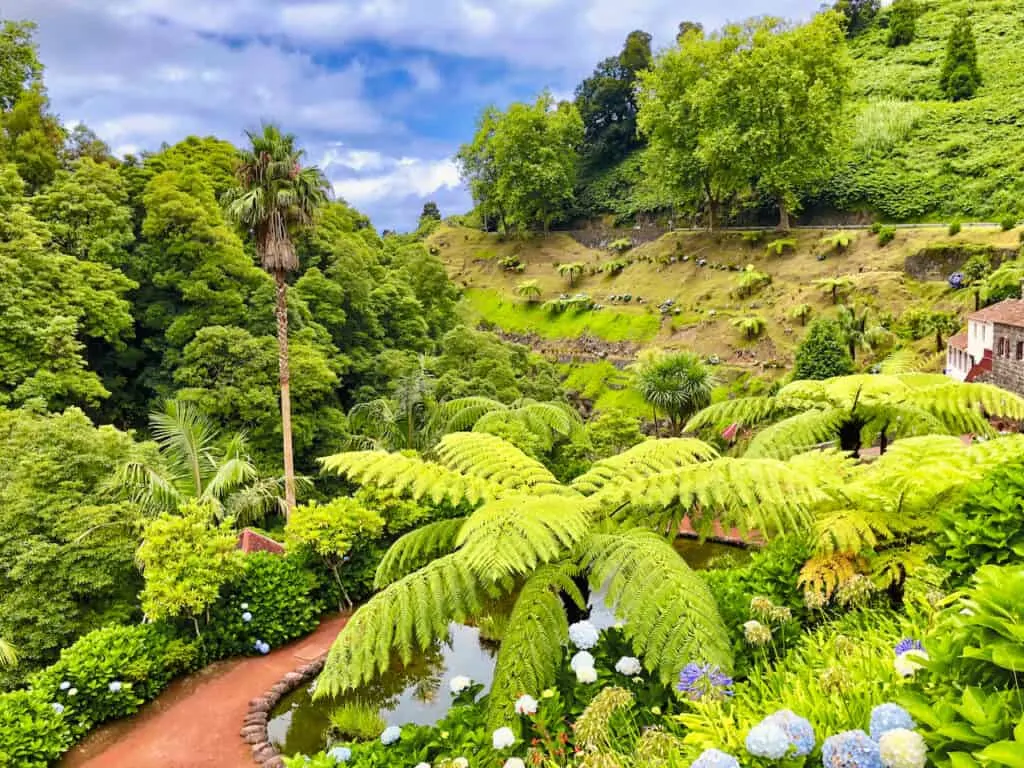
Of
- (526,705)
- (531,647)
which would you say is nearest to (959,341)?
(531,647)

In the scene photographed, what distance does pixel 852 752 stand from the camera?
1648mm

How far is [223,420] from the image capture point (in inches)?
537

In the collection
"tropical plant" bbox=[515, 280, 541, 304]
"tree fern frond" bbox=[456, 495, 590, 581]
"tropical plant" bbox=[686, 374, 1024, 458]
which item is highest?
"tropical plant" bbox=[515, 280, 541, 304]

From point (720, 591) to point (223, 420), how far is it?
1167cm

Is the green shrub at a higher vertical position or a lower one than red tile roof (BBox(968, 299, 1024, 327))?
lower

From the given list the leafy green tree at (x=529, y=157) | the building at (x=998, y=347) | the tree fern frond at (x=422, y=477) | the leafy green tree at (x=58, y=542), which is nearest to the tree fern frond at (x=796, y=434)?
the tree fern frond at (x=422, y=477)

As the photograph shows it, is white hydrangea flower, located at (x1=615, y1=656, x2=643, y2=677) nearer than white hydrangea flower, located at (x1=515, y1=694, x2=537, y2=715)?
No

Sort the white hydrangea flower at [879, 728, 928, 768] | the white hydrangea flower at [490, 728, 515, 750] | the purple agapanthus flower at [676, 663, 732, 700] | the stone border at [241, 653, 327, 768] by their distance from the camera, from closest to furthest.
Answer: the white hydrangea flower at [879, 728, 928, 768]
the purple agapanthus flower at [676, 663, 732, 700]
the white hydrangea flower at [490, 728, 515, 750]
the stone border at [241, 653, 327, 768]

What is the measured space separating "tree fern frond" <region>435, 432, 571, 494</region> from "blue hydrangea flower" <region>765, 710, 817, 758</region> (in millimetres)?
3143

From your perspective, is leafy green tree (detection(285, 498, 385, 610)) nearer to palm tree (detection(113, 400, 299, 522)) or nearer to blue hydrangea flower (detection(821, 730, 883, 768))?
palm tree (detection(113, 400, 299, 522))

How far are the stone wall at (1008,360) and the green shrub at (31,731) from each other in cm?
1396

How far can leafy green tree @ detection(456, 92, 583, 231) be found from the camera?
3578 cm

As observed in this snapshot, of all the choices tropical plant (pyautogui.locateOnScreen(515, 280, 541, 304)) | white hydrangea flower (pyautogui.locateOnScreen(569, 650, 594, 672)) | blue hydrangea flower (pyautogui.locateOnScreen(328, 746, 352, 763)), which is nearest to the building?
white hydrangea flower (pyautogui.locateOnScreen(569, 650, 594, 672))

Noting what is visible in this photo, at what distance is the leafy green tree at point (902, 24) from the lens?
126ft
